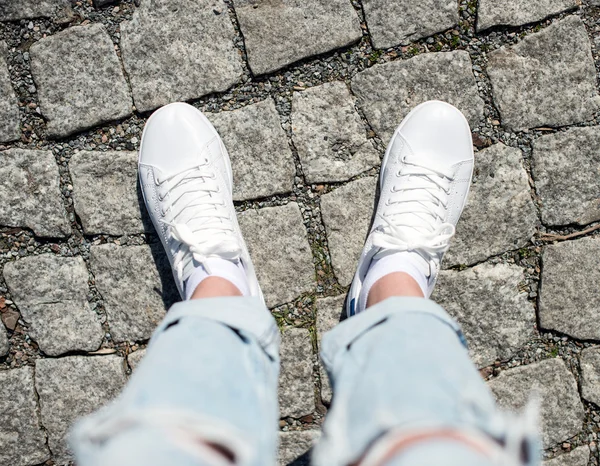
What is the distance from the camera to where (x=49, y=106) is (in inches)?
75.4

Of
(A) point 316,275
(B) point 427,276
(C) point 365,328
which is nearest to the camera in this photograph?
(C) point 365,328

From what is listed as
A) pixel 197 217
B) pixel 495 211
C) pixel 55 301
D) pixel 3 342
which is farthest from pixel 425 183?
pixel 3 342

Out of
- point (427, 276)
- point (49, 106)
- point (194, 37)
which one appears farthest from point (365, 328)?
point (49, 106)

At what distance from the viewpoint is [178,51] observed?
1.91m

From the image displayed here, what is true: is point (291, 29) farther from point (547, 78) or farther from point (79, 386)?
point (79, 386)

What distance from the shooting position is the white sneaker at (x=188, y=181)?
1.89m

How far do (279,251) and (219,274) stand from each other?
0.29 metres

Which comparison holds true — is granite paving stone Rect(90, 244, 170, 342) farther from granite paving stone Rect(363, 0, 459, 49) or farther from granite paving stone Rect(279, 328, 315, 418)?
granite paving stone Rect(363, 0, 459, 49)

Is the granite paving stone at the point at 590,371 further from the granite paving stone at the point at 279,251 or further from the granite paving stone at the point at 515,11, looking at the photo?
the granite paving stone at the point at 515,11

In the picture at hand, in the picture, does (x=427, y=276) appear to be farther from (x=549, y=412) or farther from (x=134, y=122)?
Answer: (x=134, y=122)

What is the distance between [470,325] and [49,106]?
175 cm

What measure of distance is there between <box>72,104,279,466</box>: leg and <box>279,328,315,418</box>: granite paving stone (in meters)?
0.26

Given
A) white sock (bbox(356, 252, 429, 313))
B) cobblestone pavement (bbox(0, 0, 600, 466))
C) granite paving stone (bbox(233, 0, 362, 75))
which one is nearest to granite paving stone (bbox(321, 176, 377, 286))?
cobblestone pavement (bbox(0, 0, 600, 466))

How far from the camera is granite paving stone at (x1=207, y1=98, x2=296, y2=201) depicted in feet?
6.35
